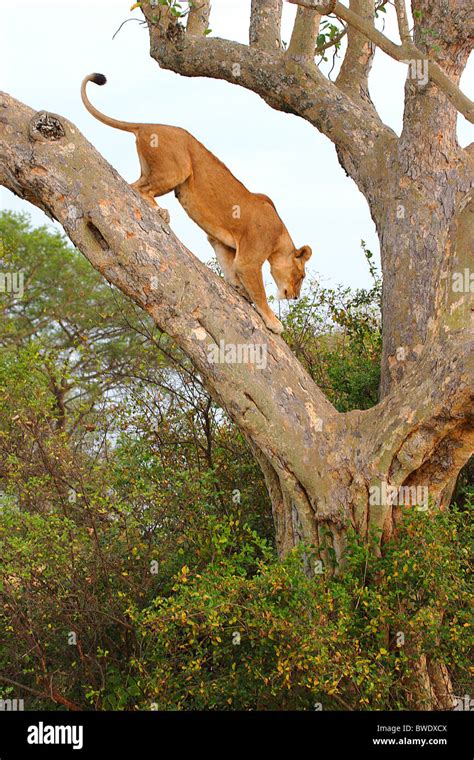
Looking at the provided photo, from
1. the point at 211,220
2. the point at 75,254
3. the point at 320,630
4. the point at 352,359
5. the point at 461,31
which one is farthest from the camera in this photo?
the point at 75,254

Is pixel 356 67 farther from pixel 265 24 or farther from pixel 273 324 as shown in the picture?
pixel 273 324

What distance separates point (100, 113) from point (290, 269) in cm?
183

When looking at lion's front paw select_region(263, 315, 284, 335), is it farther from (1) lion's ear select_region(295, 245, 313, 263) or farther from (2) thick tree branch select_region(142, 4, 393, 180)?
(2) thick tree branch select_region(142, 4, 393, 180)

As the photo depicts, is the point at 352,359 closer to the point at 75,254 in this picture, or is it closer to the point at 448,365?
the point at 448,365

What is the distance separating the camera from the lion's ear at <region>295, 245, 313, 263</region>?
752 centimetres

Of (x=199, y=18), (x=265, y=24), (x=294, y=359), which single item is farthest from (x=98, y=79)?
(x=265, y=24)

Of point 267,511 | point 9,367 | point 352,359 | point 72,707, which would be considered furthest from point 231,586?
point 9,367

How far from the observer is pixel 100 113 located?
270 inches

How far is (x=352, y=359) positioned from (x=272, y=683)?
368cm

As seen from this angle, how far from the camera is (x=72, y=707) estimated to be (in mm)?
6402

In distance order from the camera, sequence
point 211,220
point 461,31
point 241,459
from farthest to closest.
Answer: point 241,459 → point 461,31 → point 211,220

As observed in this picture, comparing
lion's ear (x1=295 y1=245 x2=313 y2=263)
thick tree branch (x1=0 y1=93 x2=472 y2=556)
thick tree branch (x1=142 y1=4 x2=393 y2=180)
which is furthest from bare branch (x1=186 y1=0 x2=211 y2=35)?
thick tree branch (x1=0 y1=93 x2=472 y2=556)

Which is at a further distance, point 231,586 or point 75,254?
point 75,254

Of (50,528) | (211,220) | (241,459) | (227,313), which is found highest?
(211,220)
